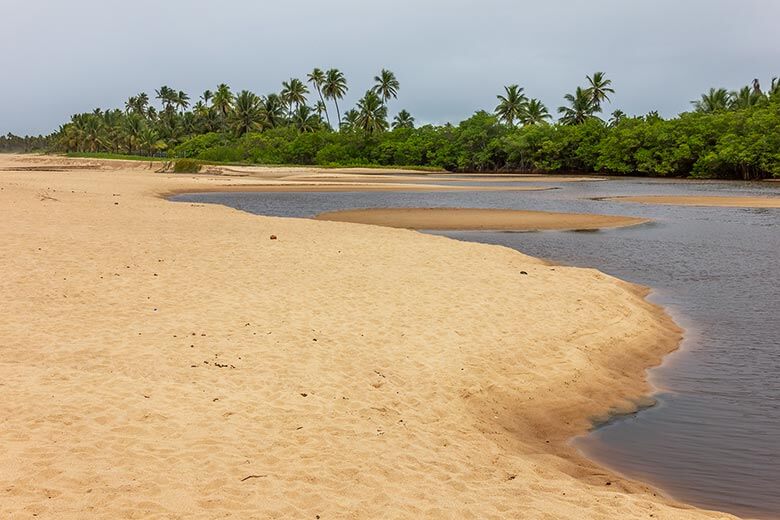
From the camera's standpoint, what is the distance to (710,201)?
47281 millimetres

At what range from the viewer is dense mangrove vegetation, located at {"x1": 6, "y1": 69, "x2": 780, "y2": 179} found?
86.6m

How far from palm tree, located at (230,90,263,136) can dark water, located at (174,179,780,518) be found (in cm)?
10293

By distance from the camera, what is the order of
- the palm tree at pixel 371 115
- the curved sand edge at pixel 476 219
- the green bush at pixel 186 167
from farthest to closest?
the palm tree at pixel 371 115 < the green bush at pixel 186 167 < the curved sand edge at pixel 476 219

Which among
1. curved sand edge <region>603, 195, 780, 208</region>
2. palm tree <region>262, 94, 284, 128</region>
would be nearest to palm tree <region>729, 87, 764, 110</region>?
curved sand edge <region>603, 195, 780, 208</region>

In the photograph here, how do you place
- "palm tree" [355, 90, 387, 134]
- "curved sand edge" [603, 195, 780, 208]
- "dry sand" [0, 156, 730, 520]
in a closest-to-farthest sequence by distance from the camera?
"dry sand" [0, 156, 730, 520]
"curved sand edge" [603, 195, 780, 208]
"palm tree" [355, 90, 387, 134]

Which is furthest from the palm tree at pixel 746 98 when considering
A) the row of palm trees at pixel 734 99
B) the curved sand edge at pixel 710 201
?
the curved sand edge at pixel 710 201

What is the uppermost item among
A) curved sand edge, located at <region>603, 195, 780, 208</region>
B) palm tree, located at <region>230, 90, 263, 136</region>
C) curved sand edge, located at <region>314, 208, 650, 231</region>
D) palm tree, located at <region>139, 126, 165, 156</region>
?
palm tree, located at <region>230, 90, 263, 136</region>

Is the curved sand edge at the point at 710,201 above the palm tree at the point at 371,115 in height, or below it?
below

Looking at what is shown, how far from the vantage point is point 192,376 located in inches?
325

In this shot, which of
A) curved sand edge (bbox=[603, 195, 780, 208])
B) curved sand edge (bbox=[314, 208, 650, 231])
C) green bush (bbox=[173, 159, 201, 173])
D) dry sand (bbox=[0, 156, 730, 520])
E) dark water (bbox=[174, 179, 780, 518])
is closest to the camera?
dry sand (bbox=[0, 156, 730, 520])

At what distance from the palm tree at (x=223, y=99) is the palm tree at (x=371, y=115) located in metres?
25.1

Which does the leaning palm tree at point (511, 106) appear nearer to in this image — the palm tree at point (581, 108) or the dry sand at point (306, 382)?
the palm tree at point (581, 108)

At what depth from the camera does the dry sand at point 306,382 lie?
5625mm

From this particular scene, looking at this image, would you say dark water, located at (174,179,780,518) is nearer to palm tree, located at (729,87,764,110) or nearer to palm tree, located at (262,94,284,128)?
palm tree, located at (729,87,764,110)
